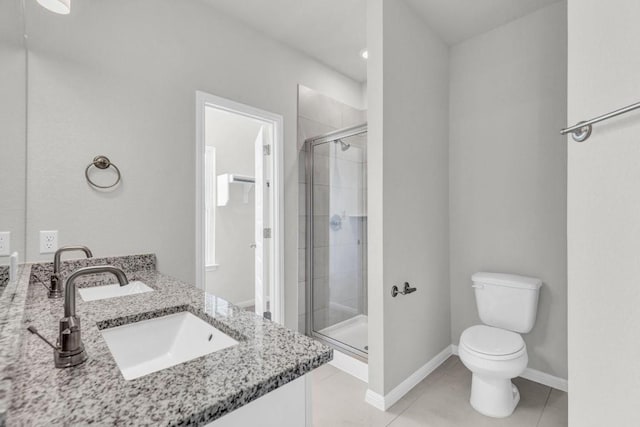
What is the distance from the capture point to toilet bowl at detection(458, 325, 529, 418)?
68.2 inches

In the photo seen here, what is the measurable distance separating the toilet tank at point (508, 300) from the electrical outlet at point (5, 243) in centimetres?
264

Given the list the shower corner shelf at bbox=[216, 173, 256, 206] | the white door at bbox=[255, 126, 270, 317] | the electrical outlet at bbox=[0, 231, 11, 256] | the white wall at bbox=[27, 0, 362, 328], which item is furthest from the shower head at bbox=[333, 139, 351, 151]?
the electrical outlet at bbox=[0, 231, 11, 256]

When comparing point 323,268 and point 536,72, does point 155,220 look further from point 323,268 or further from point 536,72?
point 536,72

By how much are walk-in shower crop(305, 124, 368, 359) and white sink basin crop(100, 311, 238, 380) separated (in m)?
1.72

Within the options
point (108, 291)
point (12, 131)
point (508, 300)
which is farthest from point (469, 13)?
point (108, 291)

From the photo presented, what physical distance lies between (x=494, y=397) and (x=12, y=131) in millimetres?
2801

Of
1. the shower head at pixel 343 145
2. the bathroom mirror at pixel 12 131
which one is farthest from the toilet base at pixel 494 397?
the bathroom mirror at pixel 12 131

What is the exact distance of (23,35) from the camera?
148cm

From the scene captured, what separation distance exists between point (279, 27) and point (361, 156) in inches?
48.5

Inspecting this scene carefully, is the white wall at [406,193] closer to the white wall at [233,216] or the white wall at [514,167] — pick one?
the white wall at [514,167]

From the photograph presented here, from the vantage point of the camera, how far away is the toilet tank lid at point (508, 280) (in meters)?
2.05
